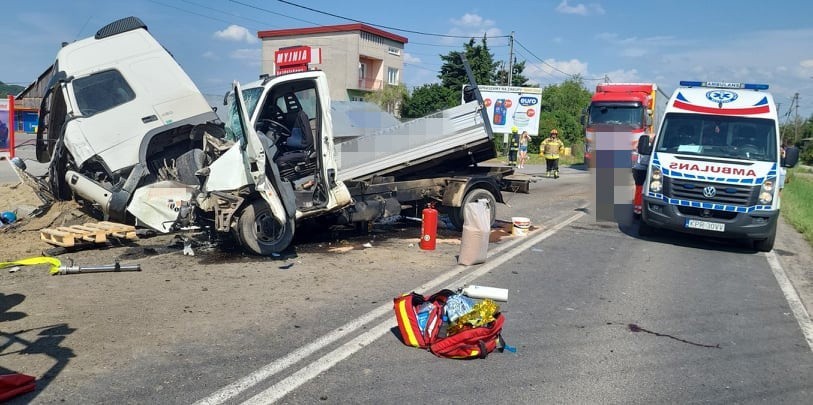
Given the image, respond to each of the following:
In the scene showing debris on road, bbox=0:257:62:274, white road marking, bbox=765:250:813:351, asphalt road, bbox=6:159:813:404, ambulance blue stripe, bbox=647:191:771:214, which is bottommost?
white road marking, bbox=765:250:813:351

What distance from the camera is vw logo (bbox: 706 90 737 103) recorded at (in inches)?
396

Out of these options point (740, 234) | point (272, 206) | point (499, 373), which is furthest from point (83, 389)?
point (740, 234)

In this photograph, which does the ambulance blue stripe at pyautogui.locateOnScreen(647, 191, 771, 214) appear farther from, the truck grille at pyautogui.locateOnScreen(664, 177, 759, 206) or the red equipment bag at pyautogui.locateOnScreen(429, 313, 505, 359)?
the red equipment bag at pyautogui.locateOnScreen(429, 313, 505, 359)

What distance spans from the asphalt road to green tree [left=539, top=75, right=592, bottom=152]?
3314 centimetres

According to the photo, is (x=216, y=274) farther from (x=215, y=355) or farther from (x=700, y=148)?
(x=700, y=148)

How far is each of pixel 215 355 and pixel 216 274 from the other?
8.26ft

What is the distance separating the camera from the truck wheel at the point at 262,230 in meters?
7.55

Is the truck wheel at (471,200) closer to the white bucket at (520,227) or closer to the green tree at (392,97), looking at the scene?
the white bucket at (520,227)

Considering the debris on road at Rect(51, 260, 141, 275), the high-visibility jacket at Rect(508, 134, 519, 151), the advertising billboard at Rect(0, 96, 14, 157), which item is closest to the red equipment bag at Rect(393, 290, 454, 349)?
the debris on road at Rect(51, 260, 141, 275)

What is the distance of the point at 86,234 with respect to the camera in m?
7.66

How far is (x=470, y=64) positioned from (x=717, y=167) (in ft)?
126

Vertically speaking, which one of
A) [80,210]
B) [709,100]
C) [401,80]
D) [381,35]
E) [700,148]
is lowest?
[80,210]

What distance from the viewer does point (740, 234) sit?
8.86 meters

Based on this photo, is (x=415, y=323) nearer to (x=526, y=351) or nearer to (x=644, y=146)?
(x=526, y=351)
